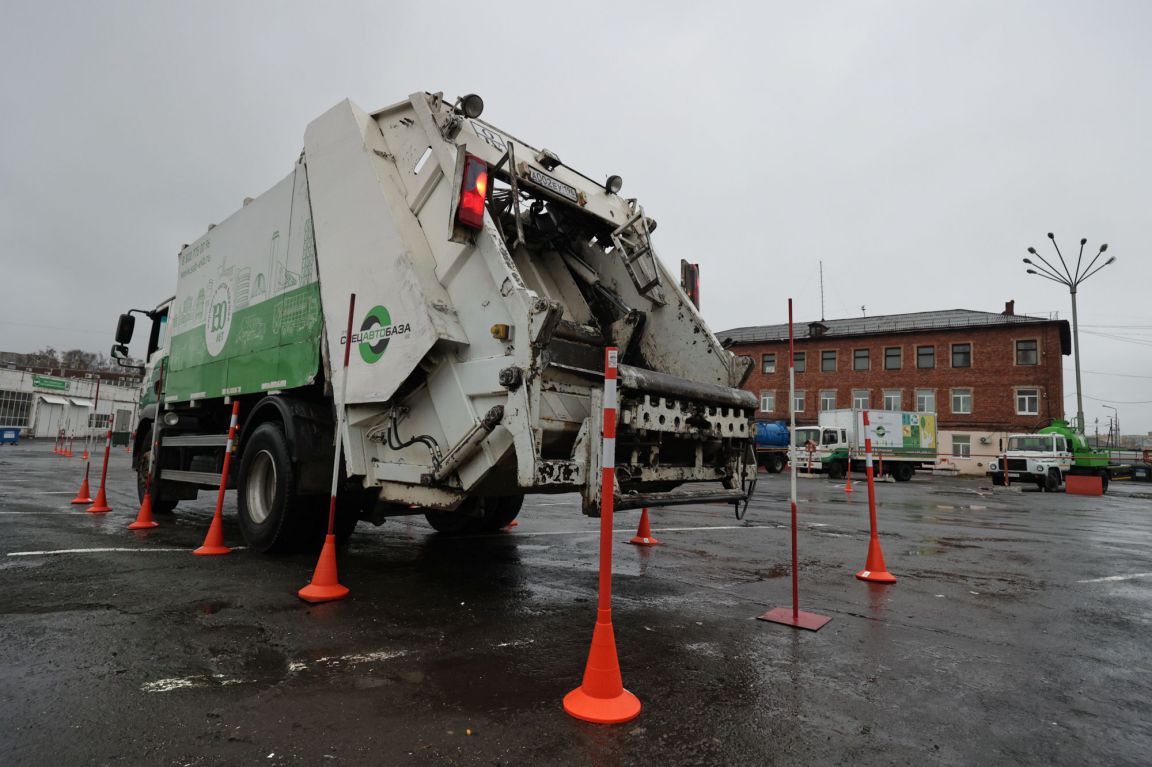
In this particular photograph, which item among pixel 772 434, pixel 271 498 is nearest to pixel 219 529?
pixel 271 498

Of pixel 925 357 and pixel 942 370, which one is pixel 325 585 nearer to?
pixel 942 370

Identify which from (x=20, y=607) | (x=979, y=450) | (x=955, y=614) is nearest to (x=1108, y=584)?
(x=955, y=614)

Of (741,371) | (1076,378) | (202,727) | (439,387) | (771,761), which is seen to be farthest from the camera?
(1076,378)

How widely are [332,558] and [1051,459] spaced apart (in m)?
26.5

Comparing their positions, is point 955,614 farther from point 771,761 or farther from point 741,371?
Result: point 771,761

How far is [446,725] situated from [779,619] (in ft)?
7.82

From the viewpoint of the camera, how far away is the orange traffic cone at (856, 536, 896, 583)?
5.33 metres

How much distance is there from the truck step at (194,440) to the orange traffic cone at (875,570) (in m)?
6.21

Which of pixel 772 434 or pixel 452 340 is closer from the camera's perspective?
pixel 452 340

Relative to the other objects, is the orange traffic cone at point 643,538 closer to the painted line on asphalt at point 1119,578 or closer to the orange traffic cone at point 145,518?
the painted line on asphalt at point 1119,578

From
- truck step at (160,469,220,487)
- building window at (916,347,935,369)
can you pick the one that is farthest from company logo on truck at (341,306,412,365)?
building window at (916,347,935,369)

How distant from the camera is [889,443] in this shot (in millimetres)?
26672

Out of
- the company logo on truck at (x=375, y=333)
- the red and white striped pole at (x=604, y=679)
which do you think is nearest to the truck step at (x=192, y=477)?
the company logo on truck at (x=375, y=333)

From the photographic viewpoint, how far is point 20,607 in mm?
3828
